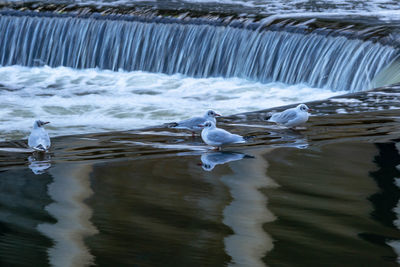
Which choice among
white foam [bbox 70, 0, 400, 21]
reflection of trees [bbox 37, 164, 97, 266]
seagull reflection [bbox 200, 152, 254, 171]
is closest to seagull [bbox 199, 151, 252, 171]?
seagull reflection [bbox 200, 152, 254, 171]

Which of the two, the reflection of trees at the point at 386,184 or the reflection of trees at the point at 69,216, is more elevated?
the reflection of trees at the point at 386,184

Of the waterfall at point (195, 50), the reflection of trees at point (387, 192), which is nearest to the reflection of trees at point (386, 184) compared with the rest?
the reflection of trees at point (387, 192)

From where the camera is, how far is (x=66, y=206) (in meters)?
5.72

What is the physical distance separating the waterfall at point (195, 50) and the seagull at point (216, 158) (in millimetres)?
6811

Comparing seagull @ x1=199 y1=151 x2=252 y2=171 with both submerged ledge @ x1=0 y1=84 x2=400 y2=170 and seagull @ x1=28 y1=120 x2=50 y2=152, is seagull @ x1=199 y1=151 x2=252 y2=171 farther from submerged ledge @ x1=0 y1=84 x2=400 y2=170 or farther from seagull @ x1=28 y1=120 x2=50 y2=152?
seagull @ x1=28 y1=120 x2=50 y2=152

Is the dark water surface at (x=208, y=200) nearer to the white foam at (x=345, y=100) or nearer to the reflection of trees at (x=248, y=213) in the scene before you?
the reflection of trees at (x=248, y=213)

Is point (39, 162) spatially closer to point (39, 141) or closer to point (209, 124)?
point (39, 141)

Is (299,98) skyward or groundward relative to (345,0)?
groundward

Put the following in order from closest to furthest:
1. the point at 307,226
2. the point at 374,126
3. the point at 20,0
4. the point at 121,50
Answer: the point at 307,226, the point at 374,126, the point at 121,50, the point at 20,0

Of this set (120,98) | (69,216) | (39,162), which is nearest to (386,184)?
(69,216)

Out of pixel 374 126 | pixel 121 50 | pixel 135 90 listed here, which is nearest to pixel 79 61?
pixel 121 50

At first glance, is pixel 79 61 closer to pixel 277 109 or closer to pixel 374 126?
pixel 277 109

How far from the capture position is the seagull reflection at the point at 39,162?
6.77m

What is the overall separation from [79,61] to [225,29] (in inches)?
143
